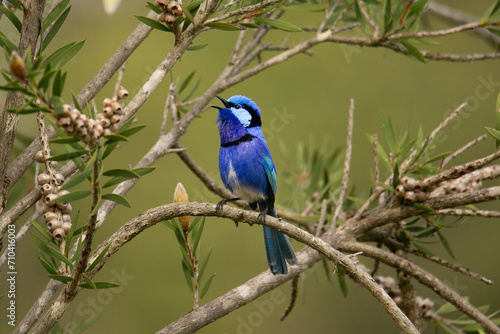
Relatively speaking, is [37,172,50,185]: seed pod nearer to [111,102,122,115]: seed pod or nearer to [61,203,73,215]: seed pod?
[61,203,73,215]: seed pod

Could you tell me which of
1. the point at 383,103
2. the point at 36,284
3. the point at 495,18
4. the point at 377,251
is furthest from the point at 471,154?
the point at 36,284

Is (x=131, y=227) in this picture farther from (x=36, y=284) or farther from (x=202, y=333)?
(x=202, y=333)

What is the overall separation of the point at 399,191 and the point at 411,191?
4 cm

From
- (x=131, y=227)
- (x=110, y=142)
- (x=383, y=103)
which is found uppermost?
(x=110, y=142)

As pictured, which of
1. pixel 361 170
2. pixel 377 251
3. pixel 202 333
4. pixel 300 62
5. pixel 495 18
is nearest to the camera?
pixel 377 251

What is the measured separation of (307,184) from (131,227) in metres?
1.56

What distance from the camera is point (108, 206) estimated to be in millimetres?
1521

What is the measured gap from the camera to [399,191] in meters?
1.74

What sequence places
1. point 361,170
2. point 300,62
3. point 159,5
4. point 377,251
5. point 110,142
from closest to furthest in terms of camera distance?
point 110,142, point 159,5, point 377,251, point 361,170, point 300,62

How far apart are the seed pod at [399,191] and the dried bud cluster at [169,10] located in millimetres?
878

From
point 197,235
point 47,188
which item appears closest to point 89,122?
point 47,188

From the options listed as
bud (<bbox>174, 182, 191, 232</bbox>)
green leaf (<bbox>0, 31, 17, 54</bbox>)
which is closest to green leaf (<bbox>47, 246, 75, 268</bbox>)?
bud (<bbox>174, 182, 191, 232</bbox>)

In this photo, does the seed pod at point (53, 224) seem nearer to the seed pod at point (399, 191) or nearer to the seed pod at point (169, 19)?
the seed pod at point (169, 19)

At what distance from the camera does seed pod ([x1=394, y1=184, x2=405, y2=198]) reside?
1.72 metres
